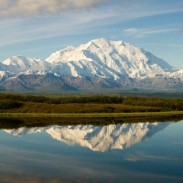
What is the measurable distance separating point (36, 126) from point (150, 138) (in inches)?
1540

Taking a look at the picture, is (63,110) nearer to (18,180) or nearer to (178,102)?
(178,102)

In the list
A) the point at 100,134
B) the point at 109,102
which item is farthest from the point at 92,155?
the point at 109,102

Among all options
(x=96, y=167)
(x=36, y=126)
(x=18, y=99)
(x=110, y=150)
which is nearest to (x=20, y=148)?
(x=110, y=150)

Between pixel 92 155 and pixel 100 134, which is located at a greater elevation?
pixel 92 155

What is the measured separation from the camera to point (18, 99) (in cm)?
19450

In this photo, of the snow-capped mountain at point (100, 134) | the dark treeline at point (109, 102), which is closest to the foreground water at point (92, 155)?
the snow-capped mountain at point (100, 134)

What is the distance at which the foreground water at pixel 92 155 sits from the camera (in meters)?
51.2

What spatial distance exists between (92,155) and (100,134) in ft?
99.0

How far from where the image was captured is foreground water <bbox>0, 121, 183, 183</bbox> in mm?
51194

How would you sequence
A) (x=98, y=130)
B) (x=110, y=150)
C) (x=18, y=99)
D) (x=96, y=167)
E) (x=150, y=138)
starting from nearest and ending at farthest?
(x=96, y=167), (x=110, y=150), (x=150, y=138), (x=98, y=130), (x=18, y=99)

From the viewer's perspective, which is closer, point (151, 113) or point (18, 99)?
point (151, 113)

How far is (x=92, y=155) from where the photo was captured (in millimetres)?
66562

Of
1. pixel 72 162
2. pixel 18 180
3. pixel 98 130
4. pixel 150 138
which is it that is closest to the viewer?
pixel 18 180

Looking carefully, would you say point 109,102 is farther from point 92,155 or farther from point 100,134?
point 92,155
